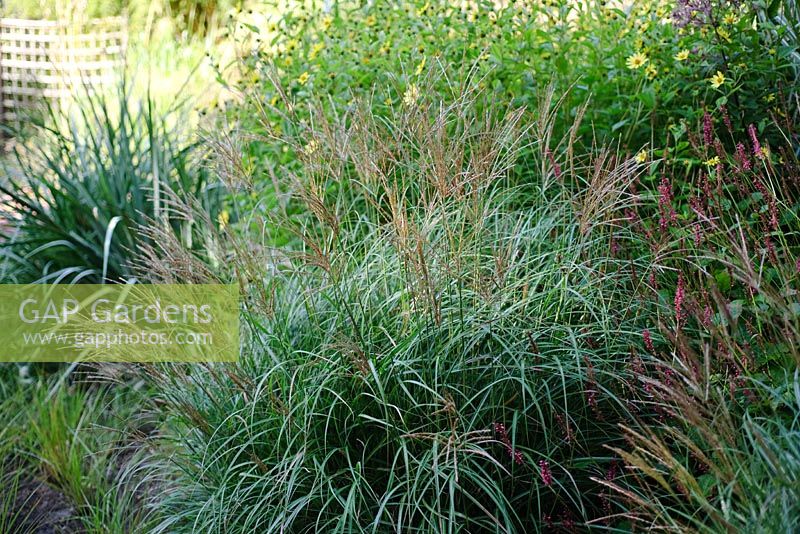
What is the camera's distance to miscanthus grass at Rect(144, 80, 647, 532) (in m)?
2.16

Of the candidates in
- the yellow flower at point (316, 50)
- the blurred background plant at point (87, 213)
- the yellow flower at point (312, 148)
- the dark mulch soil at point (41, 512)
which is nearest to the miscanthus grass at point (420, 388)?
the yellow flower at point (312, 148)

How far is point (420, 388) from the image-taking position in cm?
229

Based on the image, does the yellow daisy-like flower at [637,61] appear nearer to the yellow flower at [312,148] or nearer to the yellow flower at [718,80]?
the yellow flower at [718,80]

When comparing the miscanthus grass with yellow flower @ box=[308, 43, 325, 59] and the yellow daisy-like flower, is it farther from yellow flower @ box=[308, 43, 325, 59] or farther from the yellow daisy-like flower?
yellow flower @ box=[308, 43, 325, 59]

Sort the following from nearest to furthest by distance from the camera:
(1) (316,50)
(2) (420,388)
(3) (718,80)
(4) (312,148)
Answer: (2) (420,388)
(4) (312,148)
(3) (718,80)
(1) (316,50)

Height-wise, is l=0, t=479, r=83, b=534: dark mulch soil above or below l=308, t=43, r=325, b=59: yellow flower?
below

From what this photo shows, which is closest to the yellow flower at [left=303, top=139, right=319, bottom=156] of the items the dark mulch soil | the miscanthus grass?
the miscanthus grass

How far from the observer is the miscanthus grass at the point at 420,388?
2.16m

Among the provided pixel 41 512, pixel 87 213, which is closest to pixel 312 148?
pixel 41 512

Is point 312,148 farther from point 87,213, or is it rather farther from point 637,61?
point 87,213

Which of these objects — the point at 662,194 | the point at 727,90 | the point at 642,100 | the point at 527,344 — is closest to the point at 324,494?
the point at 527,344

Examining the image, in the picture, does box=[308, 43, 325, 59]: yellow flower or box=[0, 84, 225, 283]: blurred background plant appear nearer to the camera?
box=[308, 43, 325, 59]: yellow flower

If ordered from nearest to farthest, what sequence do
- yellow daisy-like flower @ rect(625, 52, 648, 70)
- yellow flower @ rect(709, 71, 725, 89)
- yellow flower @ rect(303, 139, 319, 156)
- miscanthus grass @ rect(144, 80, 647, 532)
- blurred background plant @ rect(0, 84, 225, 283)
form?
miscanthus grass @ rect(144, 80, 647, 532) → yellow flower @ rect(303, 139, 319, 156) → yellow flower @ rect(709, 71, 725, 89) → yellow daisy-like flower @ rect(625, 52, 648, 70) → blurred background plant @ rect(0, 84, 225, 283)

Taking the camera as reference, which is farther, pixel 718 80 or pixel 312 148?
pixel 718 80
